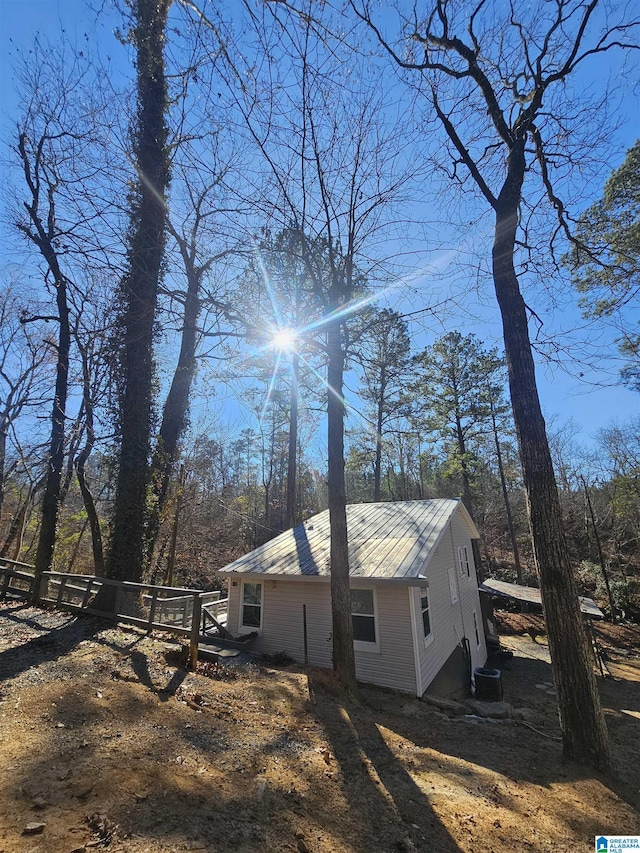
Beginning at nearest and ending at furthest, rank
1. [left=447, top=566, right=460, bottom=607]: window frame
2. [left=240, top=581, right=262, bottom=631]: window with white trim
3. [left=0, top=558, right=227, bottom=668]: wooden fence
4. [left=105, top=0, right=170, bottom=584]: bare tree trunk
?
1. [left=0, top=558, right=227, bottom=668]: wooden fence
2. [left=105, top=0, right=170, bottom=584]: bare tree trunk
3. [left=240, top=581, right=262, bottom=631]: window with white trim
4. [left=447, top=566, right=460, bottom=607]: window frame

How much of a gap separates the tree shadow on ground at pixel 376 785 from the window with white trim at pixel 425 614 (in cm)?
346

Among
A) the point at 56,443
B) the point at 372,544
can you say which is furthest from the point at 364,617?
the point at 56,443

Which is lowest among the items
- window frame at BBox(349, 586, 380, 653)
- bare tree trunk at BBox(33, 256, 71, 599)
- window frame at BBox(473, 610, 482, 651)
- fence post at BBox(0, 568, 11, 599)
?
window frame at BBox(473, 610, 482, 651)

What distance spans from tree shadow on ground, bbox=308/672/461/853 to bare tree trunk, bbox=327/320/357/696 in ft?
2.64

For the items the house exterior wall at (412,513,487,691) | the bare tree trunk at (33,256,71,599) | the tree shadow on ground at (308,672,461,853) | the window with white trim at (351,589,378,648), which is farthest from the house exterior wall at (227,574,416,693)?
the bare tree trunk at (33,256,71,599)

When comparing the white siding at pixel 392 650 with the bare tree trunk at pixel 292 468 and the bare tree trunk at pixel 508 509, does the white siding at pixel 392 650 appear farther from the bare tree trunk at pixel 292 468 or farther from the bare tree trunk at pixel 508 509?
the bare tree trunk at pixel 508 509

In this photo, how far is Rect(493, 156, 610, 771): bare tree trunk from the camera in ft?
14.7

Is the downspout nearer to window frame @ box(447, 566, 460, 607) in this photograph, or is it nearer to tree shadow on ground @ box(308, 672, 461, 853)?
tree shadow on ground @ box(308, 672, 461, 853)

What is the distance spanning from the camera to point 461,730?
20.4 ft

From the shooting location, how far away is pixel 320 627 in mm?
9219

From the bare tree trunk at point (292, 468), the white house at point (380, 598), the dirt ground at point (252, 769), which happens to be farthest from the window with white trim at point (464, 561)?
the bare tree trunk at point (292, 468)

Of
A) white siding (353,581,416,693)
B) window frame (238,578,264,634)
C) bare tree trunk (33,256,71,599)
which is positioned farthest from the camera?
bare tree trunk (33,256,71,599)

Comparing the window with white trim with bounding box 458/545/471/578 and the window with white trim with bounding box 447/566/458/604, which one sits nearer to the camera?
the window with white trim with bounding box 447/566/458/604

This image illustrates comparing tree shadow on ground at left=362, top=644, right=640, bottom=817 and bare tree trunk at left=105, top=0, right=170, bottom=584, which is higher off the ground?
bare tree trunk at left=105, top=0, right=170, bottom=584
